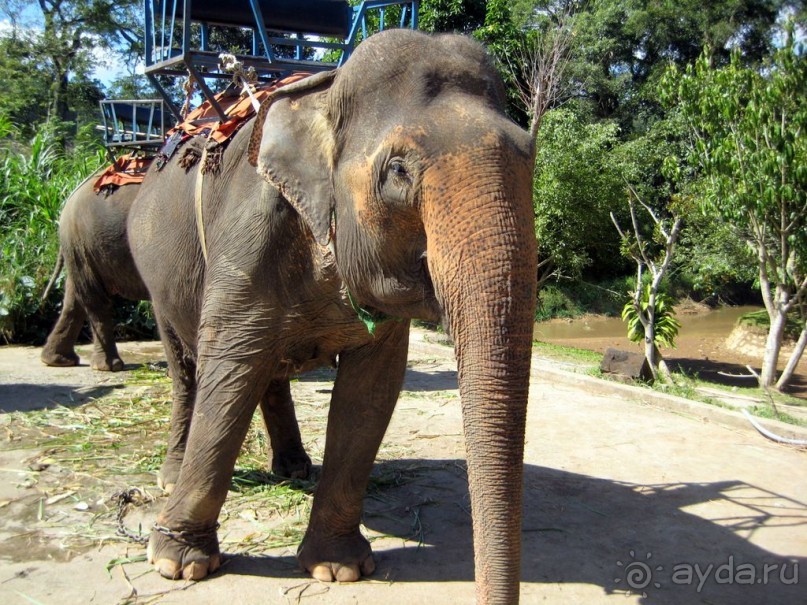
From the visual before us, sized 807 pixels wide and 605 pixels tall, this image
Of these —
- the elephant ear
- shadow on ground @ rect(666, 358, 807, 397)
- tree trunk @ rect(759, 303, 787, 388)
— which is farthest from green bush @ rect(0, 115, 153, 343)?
shadow on ground @ rect(666, 358, 807, 397)

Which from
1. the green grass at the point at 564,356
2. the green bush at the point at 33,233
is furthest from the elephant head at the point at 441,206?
the green grass at the point at 564,356

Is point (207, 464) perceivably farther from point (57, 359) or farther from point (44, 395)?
point (57, 359)

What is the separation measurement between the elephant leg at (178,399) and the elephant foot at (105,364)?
3.64 meters

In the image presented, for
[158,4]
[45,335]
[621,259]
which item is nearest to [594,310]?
[621,259]

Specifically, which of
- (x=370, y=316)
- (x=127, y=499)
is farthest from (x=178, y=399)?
(x=370, y=316)

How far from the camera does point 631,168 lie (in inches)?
872

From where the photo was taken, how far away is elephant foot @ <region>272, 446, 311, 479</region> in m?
4.54

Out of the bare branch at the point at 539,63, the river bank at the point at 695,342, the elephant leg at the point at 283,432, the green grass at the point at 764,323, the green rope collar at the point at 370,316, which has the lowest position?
the river bank at the point at 695,342

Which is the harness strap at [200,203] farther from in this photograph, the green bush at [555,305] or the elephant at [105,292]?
the green bush at [555,305]

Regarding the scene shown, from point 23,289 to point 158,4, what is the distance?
19.0 feet

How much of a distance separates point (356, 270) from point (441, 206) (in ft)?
1.71

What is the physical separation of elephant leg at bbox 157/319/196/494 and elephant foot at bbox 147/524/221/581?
Result: 3.19 feet

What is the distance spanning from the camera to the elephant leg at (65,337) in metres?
7.82

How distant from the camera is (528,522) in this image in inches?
160
